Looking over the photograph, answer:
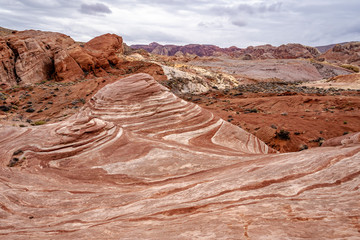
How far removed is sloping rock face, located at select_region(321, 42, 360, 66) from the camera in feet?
262

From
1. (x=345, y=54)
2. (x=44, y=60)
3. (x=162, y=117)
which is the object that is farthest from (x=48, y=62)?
(x=345, y=54)

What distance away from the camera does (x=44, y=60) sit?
32719mm

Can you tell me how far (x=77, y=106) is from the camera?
64.2 feet

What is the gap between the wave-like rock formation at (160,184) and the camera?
124 inches

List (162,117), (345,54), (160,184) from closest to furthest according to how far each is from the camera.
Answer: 1. (160,184)
2. (162,117)
3. (345,54)

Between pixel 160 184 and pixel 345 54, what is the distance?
103 metres

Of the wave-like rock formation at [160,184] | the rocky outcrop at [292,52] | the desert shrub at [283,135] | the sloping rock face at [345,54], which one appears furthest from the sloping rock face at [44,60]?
the sloping rock face at [345,54]

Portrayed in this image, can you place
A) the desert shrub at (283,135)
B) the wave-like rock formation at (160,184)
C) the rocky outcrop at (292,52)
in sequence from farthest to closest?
1. the rocky outcrop at (292,52)
2. the desert shrub at (283,135)
3. the wave-like rock formation at (160,184)

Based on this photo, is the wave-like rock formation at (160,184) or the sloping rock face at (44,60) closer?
the wave-like rock formation at (160,184)

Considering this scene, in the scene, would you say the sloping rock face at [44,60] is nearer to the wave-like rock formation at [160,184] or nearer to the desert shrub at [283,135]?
the wave-like rock formation at [160,184]

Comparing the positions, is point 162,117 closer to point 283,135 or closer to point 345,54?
point 283,135

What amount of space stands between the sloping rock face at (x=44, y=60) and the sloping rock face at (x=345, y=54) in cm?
8317

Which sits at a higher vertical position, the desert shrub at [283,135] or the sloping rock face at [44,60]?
the sloping rock face at [44,60]

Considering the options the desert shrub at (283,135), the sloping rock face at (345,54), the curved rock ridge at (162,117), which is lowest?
the desert shrub at (283,135)
